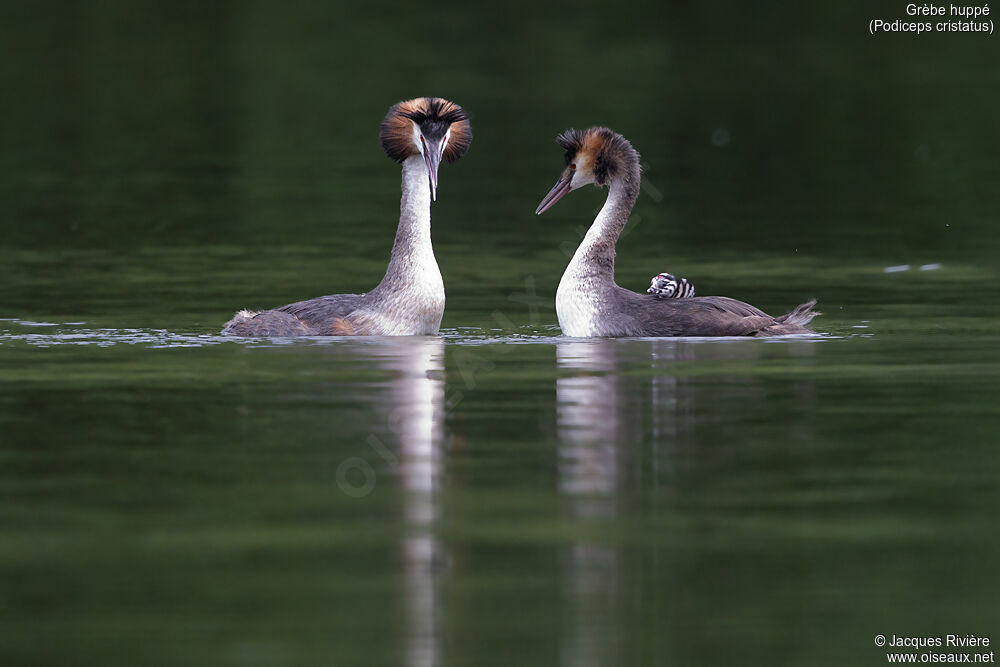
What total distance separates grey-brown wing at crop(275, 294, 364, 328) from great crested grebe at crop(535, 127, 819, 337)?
5.92ft

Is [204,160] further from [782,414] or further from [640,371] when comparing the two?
[782,414]

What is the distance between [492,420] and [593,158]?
627 cm

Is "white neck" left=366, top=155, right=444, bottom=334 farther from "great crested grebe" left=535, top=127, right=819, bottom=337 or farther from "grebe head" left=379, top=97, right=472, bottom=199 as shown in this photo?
"great crested grebe" left=535, top=127, right=819, bottom=337

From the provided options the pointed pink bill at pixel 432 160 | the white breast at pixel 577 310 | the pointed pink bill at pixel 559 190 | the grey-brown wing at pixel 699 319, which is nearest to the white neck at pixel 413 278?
the pointed pink bill at pixel 432 160

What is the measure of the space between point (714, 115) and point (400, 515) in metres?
31.6

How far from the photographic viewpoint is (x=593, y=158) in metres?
18.6

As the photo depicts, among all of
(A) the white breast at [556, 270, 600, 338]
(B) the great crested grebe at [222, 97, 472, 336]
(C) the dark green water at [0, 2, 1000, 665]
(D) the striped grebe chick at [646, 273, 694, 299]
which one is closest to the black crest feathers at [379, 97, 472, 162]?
(B) the great crested grebe at [222, 97, 472, 336]

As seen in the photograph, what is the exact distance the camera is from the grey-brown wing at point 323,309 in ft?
57.0

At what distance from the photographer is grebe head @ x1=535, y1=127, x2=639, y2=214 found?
61.0 ft

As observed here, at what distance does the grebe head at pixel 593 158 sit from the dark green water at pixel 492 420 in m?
1.41

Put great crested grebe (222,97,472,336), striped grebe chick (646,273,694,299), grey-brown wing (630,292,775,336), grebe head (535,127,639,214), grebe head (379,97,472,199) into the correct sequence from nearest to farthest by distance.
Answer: grey-brown wing (630,292,775,336), great crested grebe (222,97,472,336), striped grebe chick (646,273,694,299), grebe head (379,97,472,199), grebe head (535,127,639,214)

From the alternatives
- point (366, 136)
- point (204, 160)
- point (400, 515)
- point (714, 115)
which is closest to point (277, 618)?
point (400, 515)

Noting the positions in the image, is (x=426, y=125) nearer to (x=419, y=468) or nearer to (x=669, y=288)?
(x=669, y=288)

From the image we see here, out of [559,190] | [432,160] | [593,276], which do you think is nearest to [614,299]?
[593,276]
